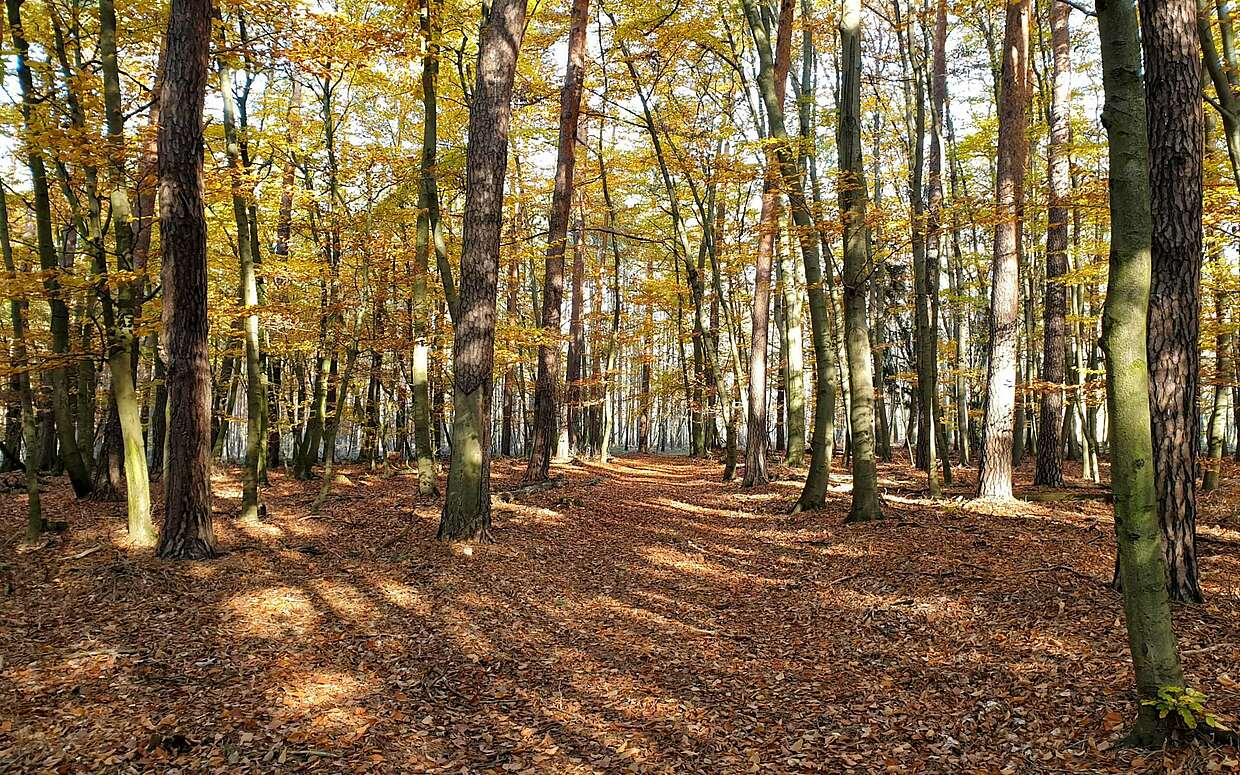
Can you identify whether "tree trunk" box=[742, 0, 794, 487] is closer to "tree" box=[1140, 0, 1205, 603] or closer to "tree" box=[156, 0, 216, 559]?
"tree" box=[1140, 0, 1205, 603]

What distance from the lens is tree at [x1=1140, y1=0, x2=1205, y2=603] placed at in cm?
511

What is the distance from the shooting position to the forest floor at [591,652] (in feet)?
13.0

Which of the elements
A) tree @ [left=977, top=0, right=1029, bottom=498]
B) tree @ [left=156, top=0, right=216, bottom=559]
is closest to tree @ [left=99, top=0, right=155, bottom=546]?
tree @ [left=156, top=0, right=216, bottom=559]

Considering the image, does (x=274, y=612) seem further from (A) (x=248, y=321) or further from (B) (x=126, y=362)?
(A) (x=248, y=321)

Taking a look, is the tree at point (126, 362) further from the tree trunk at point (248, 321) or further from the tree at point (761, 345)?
the tree at point (761, 345)

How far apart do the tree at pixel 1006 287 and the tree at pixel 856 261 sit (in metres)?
2.22

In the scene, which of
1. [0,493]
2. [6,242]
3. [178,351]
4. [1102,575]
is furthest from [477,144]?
[0,493]

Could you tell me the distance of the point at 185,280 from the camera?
281 inches

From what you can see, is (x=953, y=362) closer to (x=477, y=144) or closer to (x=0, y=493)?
(x=477, y=144)

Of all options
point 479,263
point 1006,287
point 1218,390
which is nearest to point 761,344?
point 1006,287

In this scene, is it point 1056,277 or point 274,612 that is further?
point 1056,277

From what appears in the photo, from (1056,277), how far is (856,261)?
4432mm

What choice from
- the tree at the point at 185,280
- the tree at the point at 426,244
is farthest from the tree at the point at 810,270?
the tree at the point at 185,280

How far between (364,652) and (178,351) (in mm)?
4096
